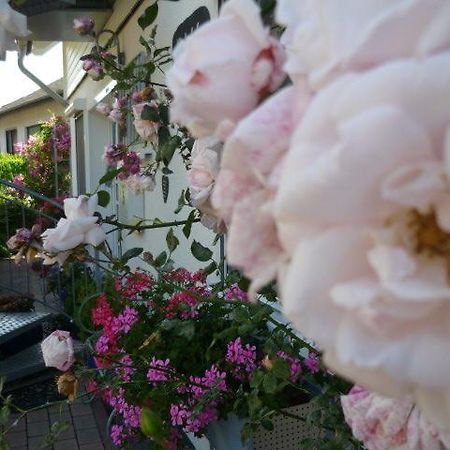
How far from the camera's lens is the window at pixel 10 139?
27.0m

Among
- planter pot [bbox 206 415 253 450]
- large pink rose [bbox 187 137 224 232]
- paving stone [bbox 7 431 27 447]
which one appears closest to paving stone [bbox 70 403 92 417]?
paving stone [bbox 7 431 27 447]

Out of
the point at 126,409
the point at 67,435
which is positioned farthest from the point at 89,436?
the point at 126,409

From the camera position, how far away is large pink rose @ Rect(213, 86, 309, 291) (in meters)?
0.52

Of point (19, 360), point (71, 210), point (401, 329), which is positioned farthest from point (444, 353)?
point (19, 360)

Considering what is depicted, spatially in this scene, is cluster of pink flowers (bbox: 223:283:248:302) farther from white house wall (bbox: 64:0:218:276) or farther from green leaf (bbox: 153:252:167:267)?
white house wall (bbox: 64:0:218:276)

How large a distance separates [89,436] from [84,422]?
0.30m

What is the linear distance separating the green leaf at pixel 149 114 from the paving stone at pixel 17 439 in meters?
3.81

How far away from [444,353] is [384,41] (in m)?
0.20

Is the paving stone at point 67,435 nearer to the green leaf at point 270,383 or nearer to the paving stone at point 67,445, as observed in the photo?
the paving stone at point 67,445

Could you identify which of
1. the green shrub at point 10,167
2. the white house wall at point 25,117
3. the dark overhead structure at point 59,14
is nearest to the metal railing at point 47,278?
the dark overhead structure at point 59,14

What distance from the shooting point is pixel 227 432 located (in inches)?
117

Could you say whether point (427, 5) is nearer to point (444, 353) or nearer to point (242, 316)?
point (444, 353)

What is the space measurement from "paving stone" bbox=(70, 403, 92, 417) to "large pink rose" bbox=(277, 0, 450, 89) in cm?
579

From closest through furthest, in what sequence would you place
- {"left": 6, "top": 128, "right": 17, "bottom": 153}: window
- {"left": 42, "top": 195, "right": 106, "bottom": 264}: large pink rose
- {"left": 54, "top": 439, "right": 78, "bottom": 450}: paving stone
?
{"left": 42, "top": 195, "right": 106, "bottom": 264}: large pink rose
{"left": 54, "top": 439, "right": 78, "bottom": 450}: paving stone
{"left": 6, "top": 128, "right": 17, "bottom": 153}: window
